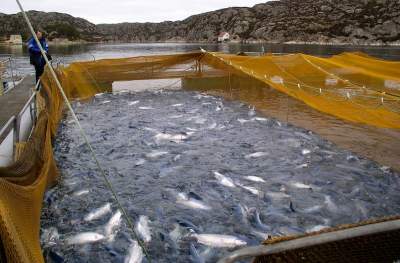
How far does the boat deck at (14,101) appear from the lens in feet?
37.7

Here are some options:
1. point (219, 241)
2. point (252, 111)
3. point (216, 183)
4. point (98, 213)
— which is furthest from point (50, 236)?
point (252, 111)

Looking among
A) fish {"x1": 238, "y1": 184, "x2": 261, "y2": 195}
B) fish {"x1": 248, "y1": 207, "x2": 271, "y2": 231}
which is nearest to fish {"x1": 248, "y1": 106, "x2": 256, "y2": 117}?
fish {"x1": 238, "y1": 184, "x2": 261, "y2": 195}

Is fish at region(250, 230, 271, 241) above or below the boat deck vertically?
below

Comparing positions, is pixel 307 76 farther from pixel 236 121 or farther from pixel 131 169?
pixel 131 169

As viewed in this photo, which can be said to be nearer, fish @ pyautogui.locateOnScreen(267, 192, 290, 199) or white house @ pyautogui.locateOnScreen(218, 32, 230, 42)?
fish @ pyautogui.locateOnScreen(267, 192, 290, 199)

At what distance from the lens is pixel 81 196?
26.4 feet

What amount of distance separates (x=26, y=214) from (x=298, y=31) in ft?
534

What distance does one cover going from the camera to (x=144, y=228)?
6.74 m

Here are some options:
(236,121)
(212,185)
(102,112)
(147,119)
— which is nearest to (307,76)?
(236,121)

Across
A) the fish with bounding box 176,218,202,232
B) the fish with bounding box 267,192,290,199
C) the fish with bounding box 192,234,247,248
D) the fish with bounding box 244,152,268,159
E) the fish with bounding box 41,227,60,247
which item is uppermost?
the fish with bounding box 244,152,268,159

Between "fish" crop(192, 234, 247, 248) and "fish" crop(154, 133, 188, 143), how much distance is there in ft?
20.4

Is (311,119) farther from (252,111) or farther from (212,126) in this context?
(212,126)

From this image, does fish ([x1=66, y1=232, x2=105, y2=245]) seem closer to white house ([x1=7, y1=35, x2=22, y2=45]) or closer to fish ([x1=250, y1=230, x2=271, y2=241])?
fish ([x1=250, y1=230, x2=271, y2=241])

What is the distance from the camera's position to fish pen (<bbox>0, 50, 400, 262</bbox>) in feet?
11.8
